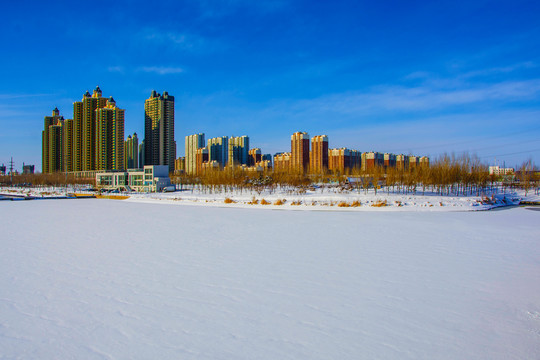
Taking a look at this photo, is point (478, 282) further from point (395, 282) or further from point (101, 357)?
point (101, 357)

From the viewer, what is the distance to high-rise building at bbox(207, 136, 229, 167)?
221ft

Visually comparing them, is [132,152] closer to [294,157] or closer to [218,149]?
[218,149]

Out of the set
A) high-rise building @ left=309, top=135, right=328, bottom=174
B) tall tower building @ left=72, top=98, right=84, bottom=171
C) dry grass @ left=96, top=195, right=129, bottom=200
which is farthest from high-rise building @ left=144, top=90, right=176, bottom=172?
dry grass @ left=96, top=195, right=129, bottom=200

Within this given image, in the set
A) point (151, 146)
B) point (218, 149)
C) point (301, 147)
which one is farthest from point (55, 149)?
point (301, 147)

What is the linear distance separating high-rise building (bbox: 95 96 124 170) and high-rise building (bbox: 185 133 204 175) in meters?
14.3

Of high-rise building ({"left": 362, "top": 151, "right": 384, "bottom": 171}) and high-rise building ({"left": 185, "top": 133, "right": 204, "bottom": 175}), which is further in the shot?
high-rise building ({"left": 185, "top": 133, "right": 204, "bottom": 175})

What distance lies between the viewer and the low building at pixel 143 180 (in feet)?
118

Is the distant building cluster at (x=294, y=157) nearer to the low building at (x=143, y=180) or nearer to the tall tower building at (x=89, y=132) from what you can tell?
the low building at (x=143, y=180)

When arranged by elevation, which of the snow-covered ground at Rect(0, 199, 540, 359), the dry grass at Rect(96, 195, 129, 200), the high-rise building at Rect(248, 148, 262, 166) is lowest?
the snow-covered ground at Rect(0, 199, 540, 359)

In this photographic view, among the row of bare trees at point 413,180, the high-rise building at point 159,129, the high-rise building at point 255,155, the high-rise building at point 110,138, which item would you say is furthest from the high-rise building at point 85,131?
the row of bare trees at point 413,180

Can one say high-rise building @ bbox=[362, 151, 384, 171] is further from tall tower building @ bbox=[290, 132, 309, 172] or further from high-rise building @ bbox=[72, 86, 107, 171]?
high-rise building @ bbox=[72, 86, 107, 171]

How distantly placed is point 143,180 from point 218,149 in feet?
102

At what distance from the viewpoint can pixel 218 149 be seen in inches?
2675

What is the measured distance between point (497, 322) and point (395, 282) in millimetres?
1279
